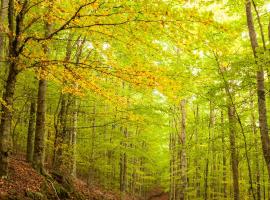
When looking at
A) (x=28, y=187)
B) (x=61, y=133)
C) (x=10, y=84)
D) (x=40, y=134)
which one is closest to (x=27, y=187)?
(x=28, y=187)

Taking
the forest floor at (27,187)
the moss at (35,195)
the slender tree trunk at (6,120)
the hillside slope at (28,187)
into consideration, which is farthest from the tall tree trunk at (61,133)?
the slender tree trunk at (6,120)

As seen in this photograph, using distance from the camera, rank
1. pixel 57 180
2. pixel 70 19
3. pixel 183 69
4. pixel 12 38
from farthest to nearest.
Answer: pixel 183 69 → pixel 57 180 → pixel 12 38 → pixel 70 19

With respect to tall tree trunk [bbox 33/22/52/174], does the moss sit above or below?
below

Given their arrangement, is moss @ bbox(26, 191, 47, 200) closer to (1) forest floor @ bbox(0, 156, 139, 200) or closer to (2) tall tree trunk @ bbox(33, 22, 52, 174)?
(1) forest floor @ bbox(0, 156, 139, 200)

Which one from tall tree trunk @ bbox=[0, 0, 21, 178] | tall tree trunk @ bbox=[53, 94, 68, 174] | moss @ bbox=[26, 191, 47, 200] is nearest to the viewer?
tall tree trunk @ bbox=[0, 0, 21, 178]

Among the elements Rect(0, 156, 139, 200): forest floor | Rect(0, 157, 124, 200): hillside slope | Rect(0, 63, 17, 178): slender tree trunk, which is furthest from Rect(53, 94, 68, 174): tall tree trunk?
Rect(0, 63, 17, 178): slender tree trunk

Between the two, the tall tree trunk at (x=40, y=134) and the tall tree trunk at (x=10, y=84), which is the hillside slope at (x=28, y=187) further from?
the tall tree trunk at (x=10, y=84)

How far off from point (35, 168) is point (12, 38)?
4683 mm

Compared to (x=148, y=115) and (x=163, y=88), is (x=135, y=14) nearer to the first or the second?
(x=163, y=88)

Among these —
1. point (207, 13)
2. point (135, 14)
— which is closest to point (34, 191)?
point (135, 14)

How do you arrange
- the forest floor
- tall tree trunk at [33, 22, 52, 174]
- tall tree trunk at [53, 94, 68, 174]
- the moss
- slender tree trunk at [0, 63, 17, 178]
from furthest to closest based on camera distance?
1. tall tree trunk at [53, 94, 68, 174]
2. tall tree trunk at [33, 22, 52, 174]
3. the moss
4. the forest floor
5. slender tree trunk at [0, 63, 17, 178]

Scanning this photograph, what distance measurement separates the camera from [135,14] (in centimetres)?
493

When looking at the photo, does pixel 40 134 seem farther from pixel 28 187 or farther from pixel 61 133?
pixel 61 133

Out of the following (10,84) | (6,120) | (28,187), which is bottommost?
(28,187)
